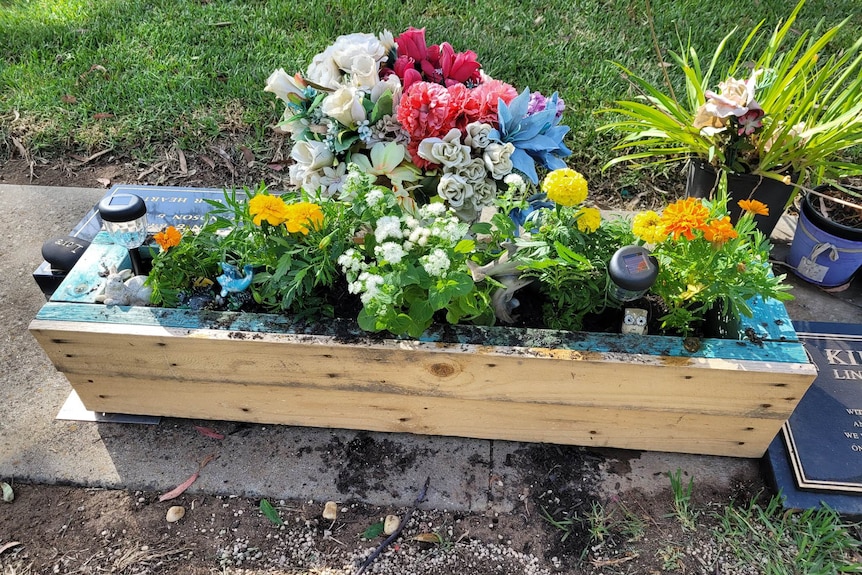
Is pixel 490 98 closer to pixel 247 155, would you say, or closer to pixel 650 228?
pixel 650 228

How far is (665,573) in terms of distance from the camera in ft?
5.68

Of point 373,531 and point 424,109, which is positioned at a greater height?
point 424,109

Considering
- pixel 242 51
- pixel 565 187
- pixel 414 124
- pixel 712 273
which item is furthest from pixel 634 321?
pixel 242 51

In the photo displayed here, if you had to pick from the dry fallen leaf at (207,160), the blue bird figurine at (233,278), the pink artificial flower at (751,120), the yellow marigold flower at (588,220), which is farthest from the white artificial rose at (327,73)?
the pink artificial flower at (751,120)

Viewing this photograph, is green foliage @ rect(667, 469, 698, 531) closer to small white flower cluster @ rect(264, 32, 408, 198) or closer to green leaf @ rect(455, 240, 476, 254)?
green leaf @ rect(455, 240, 476, 254)

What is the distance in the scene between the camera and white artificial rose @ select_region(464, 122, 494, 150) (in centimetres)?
176

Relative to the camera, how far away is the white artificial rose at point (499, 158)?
1.74m

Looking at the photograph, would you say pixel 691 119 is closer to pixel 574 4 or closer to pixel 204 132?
pixel 574 4

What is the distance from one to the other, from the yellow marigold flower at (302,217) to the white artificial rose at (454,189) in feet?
1.19

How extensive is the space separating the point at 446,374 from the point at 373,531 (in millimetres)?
526

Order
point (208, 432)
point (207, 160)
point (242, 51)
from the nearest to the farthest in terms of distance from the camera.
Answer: point (208, 432), point (207, 160), point (242, 51)

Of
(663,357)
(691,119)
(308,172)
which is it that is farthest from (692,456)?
(308,172)

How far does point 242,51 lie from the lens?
3.62 metres

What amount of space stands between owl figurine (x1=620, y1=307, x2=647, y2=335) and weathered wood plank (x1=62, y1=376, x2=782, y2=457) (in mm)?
243
